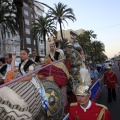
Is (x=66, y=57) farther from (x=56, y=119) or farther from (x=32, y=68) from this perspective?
(x=56, y=119)

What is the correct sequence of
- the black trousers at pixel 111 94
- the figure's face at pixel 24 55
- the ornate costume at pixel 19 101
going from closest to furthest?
1. the ornate costume at pixel 19 101
2. the figure's face at pixel 24 55
3. the black trousers at pixel 111 94

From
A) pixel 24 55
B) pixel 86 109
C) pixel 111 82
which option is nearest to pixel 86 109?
pixel 86 109

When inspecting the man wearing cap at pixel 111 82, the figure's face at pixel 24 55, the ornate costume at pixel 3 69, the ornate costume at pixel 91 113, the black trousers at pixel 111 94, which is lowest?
the black trousers at pixel 111 94

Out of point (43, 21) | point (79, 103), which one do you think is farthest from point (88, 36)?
point (79, 103)

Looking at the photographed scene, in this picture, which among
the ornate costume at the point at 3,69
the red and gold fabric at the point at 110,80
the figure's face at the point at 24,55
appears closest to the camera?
the figure's face at the point at 24,55

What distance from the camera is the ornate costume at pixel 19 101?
2.97m

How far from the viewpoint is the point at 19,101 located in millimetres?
3018

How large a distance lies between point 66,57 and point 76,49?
59 cm

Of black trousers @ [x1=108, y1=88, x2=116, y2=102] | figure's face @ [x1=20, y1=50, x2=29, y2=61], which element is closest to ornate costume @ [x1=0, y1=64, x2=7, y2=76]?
figure's face @ [x1=20, y1=50, x2=29, y2=61]

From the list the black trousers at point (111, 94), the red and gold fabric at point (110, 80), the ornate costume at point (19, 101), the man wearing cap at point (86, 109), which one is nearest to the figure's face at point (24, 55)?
the ornate costume at point (19, 101)

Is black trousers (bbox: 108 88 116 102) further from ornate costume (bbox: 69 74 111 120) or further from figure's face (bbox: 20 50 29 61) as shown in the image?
ornate costume (bbox: 69 74 111 120)

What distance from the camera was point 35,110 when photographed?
3.28 meters

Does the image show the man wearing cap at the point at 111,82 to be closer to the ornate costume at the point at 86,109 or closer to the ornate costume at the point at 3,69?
the ornate costume at the point at 3,69

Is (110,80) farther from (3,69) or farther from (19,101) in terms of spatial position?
(19,101)
